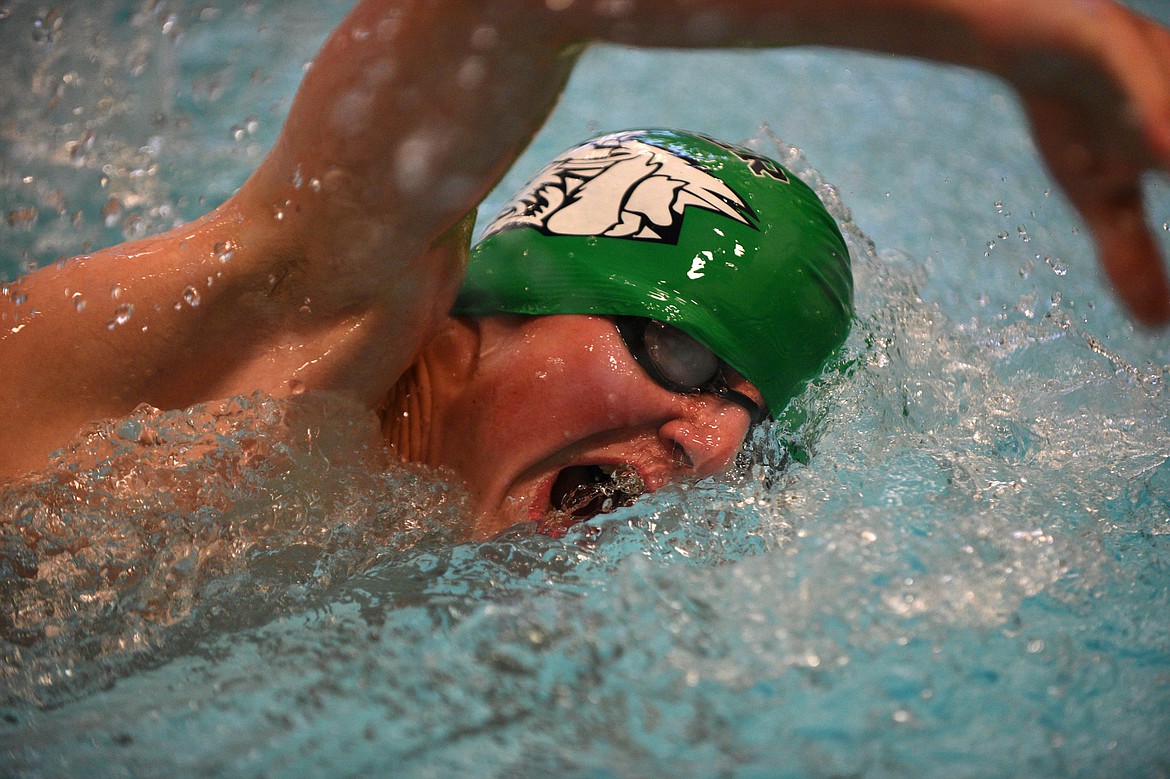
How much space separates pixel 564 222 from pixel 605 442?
0.29m

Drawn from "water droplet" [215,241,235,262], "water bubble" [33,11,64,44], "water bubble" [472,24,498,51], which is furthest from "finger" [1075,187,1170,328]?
"water bubble" [33,11,64,44]

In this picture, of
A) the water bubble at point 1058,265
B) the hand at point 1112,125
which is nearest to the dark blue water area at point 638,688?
the hand at point 1112,125

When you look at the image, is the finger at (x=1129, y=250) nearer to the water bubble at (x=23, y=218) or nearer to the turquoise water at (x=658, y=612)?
the turquoise water at (x=658, y=612)

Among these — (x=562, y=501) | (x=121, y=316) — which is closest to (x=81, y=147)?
(x=121, y=316)

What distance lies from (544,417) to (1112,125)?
0.70 metres

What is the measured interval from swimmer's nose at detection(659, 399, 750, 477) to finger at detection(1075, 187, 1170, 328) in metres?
0.60

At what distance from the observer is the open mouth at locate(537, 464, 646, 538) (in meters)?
1.23

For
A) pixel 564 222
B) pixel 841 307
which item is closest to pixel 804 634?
pixel 841 307

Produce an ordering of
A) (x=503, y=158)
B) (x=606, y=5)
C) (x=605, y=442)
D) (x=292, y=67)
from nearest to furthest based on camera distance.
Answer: (x=606, y=5), (x=503, y=158), (x=605, y=442), (x=292, y=67)

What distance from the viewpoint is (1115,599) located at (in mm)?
1160

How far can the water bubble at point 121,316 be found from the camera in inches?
40.3

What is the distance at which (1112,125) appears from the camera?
2.07 feet

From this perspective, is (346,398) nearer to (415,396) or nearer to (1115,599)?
(415,396)

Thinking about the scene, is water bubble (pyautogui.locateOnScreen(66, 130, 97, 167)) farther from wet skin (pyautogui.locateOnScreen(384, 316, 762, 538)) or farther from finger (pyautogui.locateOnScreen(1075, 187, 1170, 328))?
finger (pyautogui.locateOnScreen(1075, 187, 1170, 328))
